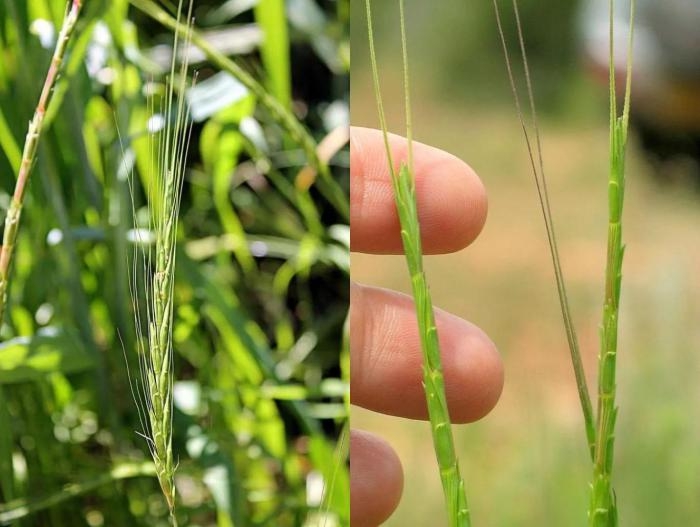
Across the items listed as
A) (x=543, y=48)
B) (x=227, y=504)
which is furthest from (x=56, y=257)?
(x=543, y=48)

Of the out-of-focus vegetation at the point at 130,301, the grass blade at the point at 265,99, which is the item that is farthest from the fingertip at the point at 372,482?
the grass blade at the point at 265,99

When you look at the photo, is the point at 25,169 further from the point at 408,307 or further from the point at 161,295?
the point at 408,307

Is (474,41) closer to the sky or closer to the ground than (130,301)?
closer to the sky

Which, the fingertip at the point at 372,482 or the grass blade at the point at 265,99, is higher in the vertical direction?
the grass blade at the point at 265,99

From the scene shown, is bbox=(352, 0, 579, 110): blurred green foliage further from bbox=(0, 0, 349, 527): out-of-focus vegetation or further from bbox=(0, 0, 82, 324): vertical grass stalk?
bbox=(0, 0, 82, 324): vertical grass stalk

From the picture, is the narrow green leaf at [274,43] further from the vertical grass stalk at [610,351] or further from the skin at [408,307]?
the vertical grass stalk at [610,351]

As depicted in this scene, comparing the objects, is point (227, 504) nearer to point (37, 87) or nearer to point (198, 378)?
point (198, 378)

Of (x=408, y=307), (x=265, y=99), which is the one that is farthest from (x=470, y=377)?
(x=265, y=99)
